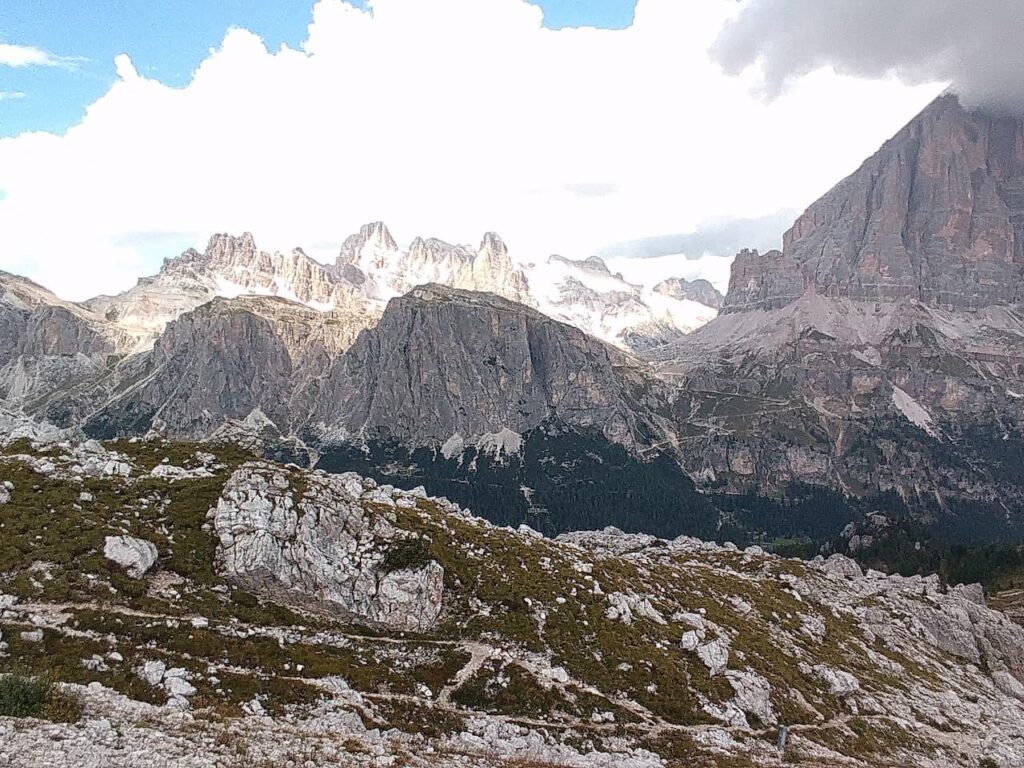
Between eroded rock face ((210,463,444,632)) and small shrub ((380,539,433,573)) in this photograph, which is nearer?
eroded rock face ((210,463,444,632))

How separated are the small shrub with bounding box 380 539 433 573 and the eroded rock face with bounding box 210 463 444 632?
0.92ft

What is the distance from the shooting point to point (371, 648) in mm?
46250

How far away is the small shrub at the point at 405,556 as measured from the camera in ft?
179

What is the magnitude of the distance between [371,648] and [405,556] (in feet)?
34.5

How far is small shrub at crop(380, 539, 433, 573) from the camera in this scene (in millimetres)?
54656

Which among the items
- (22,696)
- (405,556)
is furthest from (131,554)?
(22,696)

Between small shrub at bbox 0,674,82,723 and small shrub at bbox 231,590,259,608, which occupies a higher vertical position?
small shrub at bbox 0,674,82,723

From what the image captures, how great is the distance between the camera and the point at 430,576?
54906 millimetres

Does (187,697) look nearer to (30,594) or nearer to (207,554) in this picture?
(30,594)

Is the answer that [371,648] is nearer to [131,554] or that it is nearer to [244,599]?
[244,599]

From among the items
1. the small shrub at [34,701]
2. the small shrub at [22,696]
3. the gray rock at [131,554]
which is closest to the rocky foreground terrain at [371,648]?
the gray rock at [131,554]

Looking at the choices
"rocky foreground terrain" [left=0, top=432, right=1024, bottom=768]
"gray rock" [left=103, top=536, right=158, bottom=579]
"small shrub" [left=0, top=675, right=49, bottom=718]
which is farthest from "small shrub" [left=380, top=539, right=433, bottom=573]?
"small shrub" [left=0, top=675, right=49, bottom=718]

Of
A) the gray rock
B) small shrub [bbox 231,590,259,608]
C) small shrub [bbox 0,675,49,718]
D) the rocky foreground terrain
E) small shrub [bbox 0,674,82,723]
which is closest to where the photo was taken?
small shrub [bbox 0,675,49,718]

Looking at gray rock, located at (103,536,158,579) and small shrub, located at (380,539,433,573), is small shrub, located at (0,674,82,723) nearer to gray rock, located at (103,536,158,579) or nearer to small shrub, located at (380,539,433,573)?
gray rock, located at (103,536,158,579)
